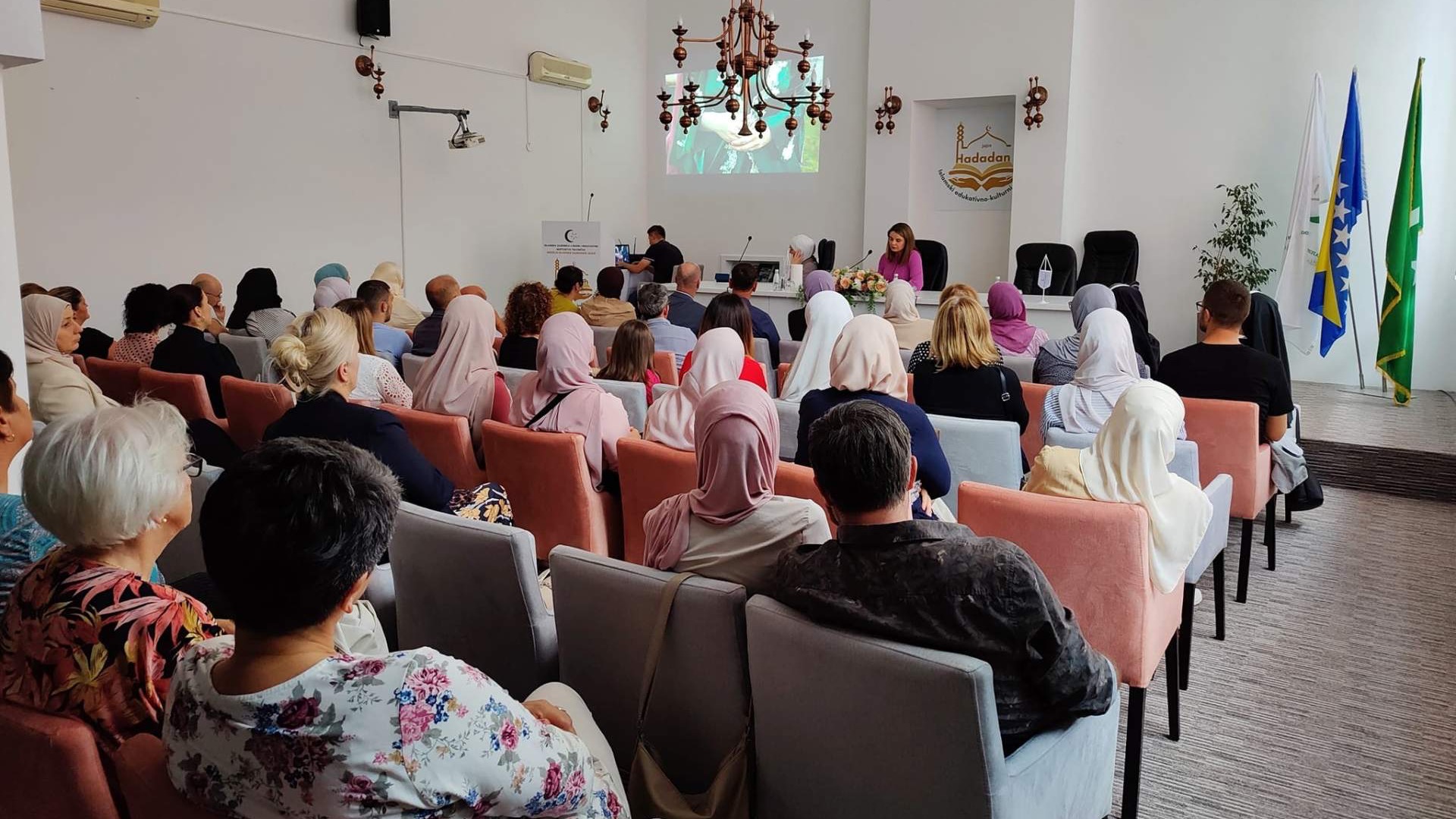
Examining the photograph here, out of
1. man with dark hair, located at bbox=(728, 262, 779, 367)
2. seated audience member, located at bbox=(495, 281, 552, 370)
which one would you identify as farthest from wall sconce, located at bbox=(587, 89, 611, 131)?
seated audience member, located at bbox=(495, 281, 552, 370)

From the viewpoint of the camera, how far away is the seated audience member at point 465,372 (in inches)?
169

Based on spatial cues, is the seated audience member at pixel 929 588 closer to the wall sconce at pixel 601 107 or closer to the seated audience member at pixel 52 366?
the seated audience member at pixel 52 366

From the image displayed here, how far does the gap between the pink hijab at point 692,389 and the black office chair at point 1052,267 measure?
599cm

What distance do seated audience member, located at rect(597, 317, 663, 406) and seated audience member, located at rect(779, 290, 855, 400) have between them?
848mm

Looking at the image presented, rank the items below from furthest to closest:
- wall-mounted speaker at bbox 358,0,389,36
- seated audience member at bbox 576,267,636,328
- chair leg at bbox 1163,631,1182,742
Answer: wall-mounted speaker at bbox 358,0,389,36 → seated audience member at bbox 576,267,636,328 → chair leg at bbox 1163,631,1182,742

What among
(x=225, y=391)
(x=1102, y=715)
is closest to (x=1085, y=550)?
(x=1102, y=715)

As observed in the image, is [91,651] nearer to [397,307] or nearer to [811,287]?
[397,307]

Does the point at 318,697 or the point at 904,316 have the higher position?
the point at 904,316

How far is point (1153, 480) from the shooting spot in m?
2.72

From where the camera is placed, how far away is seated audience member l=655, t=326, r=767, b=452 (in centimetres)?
348

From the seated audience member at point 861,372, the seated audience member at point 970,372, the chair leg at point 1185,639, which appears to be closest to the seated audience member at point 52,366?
the seated audience member at point 861,372

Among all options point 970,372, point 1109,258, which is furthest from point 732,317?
point 1109,258

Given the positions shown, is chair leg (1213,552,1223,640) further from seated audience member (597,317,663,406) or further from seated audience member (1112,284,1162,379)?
seated audience member (1112,284,1162,379)

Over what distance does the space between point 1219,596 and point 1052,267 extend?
615 centimetres
